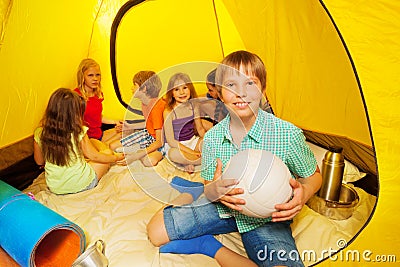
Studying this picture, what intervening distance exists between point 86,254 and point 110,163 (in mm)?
706

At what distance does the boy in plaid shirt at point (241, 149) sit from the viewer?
1.03 meters

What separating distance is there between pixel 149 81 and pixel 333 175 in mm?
1072

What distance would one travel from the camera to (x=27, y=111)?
1544mm

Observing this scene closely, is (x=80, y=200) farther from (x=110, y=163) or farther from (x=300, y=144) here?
(x=300, y=144)

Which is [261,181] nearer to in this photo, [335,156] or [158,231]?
[158,231]

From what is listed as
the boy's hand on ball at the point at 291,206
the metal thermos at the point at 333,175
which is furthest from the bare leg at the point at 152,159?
the boy's hand on ball at the point at 291,206

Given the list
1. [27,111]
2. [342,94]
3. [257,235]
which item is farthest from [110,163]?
[342,94]

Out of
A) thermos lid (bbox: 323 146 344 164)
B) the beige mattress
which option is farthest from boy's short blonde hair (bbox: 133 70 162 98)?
thermos lid (bbox: 323 146 344 164)

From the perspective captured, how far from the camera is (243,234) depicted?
1.11 meters

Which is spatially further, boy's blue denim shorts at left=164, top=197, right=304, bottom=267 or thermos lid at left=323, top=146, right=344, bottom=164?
thermos lid at left=323, top=146, right=344, bottom=164

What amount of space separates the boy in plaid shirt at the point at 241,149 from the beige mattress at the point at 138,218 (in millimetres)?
56

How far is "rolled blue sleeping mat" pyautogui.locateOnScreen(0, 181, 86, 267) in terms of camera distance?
3.41 feet

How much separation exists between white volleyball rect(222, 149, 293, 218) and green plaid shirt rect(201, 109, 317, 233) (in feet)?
0.33

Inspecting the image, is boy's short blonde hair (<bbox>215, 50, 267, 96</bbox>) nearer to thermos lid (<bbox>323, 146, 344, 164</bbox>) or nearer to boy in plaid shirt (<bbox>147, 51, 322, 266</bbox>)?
boy in plaid shirt (<bbox>147, 51, 322, 266</bbox>)
